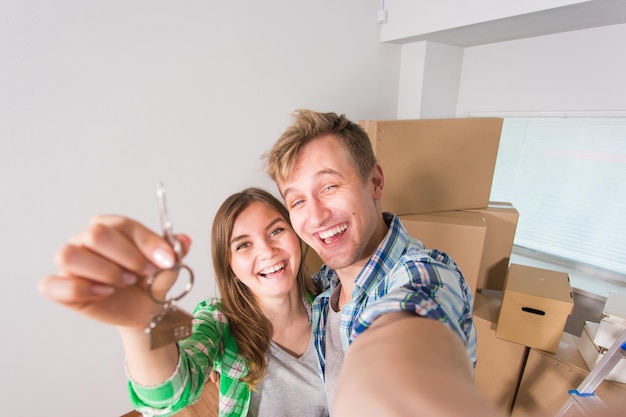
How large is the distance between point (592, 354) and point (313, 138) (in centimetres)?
143

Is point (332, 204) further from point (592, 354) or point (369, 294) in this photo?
point (592, 354)

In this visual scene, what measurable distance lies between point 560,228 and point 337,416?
2.09m

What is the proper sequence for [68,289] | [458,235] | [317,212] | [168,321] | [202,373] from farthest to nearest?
1. [458,235]
2. [317,212]
3. [202,373]
4. [168,321]
5. [68,289]

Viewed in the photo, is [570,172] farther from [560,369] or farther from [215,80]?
[215,80]

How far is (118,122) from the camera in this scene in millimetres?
1333

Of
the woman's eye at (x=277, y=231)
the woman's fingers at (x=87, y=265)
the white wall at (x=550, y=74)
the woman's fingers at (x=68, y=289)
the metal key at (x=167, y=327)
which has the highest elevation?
the white wall at (x=550, y=74)

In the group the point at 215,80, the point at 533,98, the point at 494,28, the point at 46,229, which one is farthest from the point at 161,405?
the point at 533,98

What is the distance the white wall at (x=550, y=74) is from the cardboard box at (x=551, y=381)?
122 centimetres

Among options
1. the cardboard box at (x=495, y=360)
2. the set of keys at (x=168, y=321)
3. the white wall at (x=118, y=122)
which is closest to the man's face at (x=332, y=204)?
the set of keys at (x=168, y=321)

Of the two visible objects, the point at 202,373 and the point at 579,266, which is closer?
the point at 202,373

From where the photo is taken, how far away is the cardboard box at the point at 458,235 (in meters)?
1.43

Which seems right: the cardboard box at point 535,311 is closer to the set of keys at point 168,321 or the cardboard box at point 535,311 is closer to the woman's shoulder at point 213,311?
the woman's shoulder at point 213,311

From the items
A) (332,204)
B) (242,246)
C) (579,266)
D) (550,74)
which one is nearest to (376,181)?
(332,204)

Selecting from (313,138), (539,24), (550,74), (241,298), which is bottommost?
(241,298)
